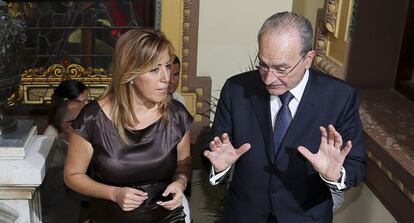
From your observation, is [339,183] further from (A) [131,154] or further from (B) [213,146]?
(A) [131,154]

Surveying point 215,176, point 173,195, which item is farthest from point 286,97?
point 173,195

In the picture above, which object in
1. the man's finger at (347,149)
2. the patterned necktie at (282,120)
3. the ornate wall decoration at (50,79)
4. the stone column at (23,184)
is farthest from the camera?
the ornate wall decoration at (50,79)

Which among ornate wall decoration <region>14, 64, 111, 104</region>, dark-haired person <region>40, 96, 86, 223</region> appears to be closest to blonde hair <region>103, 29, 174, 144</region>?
dark-haired person <region>40, 96, 86, 223</region>

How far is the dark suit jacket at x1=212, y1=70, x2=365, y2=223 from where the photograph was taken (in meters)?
2.08

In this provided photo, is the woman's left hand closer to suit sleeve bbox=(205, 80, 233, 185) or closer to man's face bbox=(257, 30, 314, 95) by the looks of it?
suit sleeve bbox=(205, 80, 233, 185)

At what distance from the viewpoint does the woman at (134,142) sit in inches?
84.3

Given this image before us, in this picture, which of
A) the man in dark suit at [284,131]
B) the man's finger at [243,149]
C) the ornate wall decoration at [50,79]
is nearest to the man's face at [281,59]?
the man in dark suit at [284,131]

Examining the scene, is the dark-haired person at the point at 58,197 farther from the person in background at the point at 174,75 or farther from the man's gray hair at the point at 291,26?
the man's gray hair at the point at 291,26

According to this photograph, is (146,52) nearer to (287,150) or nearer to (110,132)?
(110,132)

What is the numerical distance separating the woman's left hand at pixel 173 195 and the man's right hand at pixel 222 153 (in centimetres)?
27

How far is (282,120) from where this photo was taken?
2094 mm

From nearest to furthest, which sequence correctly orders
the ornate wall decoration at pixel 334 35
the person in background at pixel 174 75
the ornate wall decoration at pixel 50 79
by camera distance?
the person in background at pixel 174 75 → the ornate wall decoration at pixel 334 35 → the ornate wall decoration at pixel 50 79

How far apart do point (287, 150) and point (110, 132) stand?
0.67m

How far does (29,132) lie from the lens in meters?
2.44
